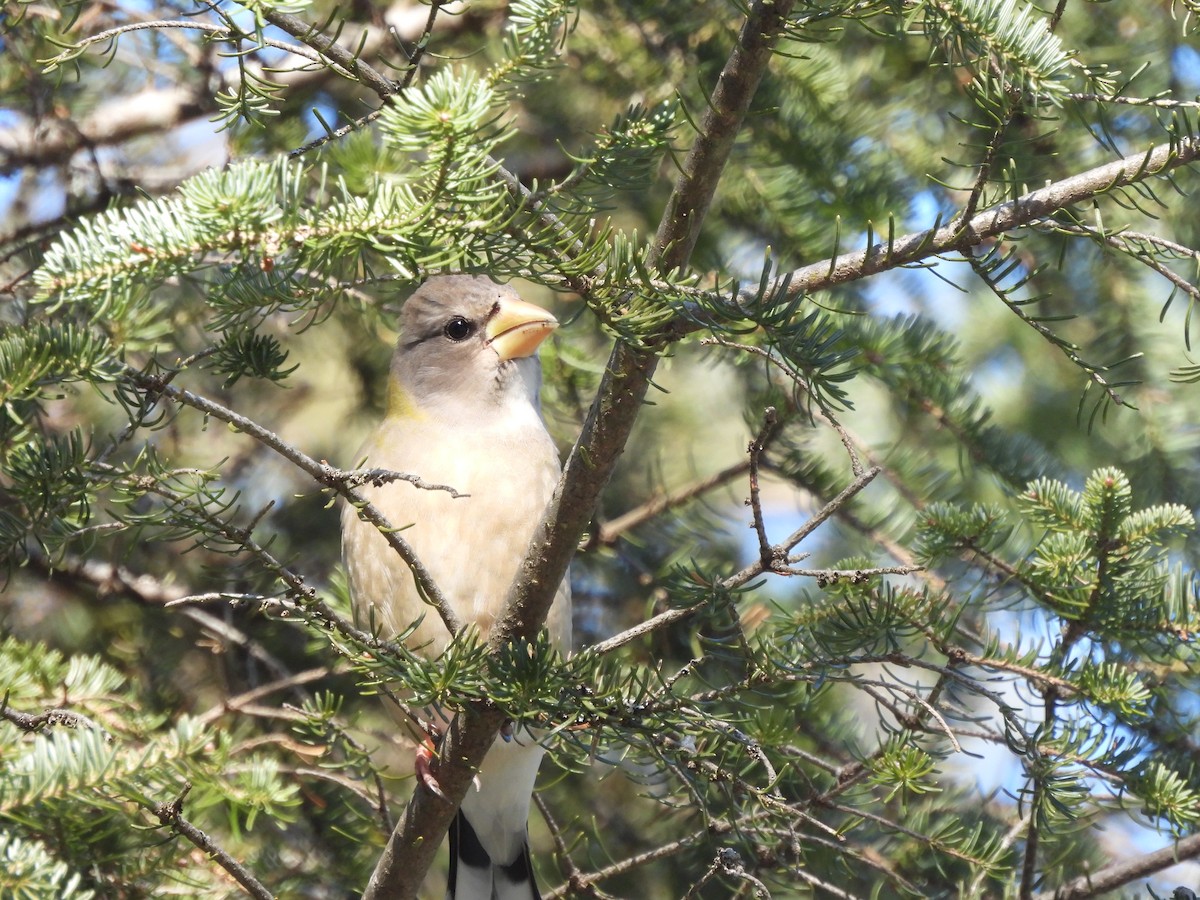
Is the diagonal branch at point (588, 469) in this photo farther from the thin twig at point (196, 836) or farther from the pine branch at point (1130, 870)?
the pine branch at point (1130, 870)

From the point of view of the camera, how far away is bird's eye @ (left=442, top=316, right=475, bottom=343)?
343 centimetres

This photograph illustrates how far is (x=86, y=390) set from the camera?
149 inches

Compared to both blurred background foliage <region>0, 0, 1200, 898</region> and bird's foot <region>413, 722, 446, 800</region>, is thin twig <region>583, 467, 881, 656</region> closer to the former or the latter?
blurred background foliage <region>0, 0, 1200, 898</region>

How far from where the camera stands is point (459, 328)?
11.3 feet

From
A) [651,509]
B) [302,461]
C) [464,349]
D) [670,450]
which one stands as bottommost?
[302,461]

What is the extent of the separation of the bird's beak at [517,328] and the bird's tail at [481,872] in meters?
1.25

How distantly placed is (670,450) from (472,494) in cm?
174

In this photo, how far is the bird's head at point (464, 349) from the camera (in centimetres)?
328

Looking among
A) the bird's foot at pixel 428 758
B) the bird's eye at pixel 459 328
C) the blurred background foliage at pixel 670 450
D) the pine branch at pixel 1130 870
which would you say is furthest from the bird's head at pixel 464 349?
the pine branch at pixel 1130 870

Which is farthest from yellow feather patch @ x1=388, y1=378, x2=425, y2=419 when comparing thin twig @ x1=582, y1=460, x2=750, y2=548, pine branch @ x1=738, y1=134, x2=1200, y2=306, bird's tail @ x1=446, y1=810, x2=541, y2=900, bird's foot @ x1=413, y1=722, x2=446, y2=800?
pine branch @ x1=738, y1=134, x2=1200, y2=306

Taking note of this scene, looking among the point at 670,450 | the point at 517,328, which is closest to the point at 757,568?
the point at 517,328

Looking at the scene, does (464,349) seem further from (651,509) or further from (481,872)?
(481,872)

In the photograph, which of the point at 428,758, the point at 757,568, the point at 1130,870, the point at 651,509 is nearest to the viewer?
the point at 757,568

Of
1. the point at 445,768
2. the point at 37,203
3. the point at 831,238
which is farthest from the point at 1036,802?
the point at 37,203
